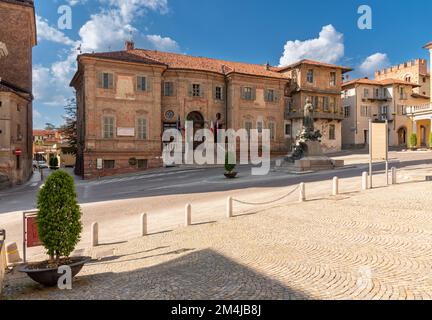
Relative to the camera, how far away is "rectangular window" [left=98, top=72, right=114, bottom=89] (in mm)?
29484

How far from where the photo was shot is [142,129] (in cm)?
3142

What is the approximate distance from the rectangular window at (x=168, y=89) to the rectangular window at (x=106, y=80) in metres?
6.05

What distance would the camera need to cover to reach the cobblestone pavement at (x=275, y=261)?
492 cm

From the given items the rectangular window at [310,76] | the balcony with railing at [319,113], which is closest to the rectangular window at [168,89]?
the balcony with railing at [319,113]

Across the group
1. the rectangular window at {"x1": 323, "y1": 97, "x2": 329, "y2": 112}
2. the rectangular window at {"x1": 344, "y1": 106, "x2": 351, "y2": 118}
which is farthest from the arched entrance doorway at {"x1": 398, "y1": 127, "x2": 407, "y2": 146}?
the rectangular window at {"x1": 323, "y1": 97, "x2": 329, "y2": 112}

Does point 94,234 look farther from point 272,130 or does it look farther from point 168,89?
point 272,130

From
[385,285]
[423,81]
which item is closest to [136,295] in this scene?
[385,285]

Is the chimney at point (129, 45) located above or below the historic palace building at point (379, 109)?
above

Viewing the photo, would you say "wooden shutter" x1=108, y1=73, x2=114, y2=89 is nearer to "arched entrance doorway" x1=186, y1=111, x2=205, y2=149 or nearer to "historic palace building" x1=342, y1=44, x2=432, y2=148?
"arched entrance doorway" x1=186, y1=111, x2=205, y2=149

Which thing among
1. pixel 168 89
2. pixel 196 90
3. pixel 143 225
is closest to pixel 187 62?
pixel 196 90

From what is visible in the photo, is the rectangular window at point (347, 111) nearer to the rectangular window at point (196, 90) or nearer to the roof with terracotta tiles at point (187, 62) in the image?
the roof with terracotta tiles at point (187, 62)

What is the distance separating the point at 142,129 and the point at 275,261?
89.6 feet

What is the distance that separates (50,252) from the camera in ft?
19.5
